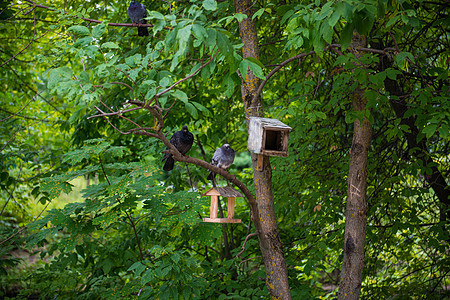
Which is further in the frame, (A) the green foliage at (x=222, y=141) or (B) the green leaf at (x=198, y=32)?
(A) the green foliage at (x=222, y=141)

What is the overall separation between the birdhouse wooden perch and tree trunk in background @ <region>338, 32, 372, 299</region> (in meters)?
0.56

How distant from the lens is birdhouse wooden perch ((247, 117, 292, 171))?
8.44ft

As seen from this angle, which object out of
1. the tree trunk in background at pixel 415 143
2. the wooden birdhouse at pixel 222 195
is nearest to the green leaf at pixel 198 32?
the wooden birdhouse at pixel 222 195

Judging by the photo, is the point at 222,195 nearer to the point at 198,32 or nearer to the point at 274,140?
the point at 274,140

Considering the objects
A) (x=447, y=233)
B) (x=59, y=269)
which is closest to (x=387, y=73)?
(x=447, y=233)

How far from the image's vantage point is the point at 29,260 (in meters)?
8.02

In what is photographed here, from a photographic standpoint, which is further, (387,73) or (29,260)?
(29,260)

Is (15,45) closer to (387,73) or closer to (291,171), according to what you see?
(291,171)

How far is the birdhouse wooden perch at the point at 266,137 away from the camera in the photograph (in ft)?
8.44

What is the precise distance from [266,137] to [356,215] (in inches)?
33.5

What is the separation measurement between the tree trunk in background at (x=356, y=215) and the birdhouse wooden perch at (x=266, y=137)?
56 centimetres

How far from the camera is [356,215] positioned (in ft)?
9.43

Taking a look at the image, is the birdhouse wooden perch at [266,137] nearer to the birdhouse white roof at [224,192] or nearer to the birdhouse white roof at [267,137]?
the birdhouse white roof at [267,137]

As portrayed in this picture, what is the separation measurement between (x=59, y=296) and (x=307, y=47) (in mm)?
3017
